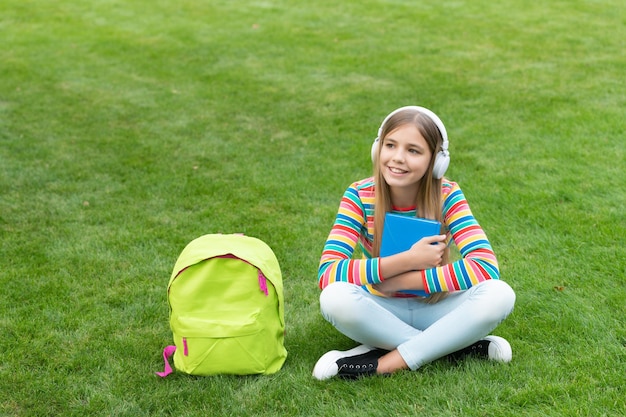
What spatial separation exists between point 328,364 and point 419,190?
2.87ft

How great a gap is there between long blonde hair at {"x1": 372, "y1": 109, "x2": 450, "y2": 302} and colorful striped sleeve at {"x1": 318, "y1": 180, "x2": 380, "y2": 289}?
80 mm

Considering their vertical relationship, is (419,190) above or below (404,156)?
below

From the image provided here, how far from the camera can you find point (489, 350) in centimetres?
339

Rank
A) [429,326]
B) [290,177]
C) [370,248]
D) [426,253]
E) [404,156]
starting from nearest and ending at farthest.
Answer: [426,253], [404,156], [429,326], [370,248], [290,177]

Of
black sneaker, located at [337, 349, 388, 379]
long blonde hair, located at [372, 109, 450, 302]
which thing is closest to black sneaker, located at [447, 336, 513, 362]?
long blonde hair, located at [372, 109, 450, 302]

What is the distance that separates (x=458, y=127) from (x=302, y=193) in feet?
6.76

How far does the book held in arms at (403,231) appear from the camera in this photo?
10.7 ft

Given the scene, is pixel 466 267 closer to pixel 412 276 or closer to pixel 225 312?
pixel 412 276

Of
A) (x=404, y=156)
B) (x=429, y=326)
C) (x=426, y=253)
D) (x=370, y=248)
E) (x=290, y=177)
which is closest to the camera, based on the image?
(x=426, y=253)

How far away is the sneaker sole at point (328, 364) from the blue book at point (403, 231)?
1.66 feet

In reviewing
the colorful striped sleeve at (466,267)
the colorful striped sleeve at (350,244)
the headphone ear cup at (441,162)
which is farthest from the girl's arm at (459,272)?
the headphone ear cup at (441,162)

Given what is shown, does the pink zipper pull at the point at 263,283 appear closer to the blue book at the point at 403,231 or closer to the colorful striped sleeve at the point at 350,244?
the colorful striped sleeve at the point at 350,244

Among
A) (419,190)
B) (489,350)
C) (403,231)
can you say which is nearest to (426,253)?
Result: (403,231)

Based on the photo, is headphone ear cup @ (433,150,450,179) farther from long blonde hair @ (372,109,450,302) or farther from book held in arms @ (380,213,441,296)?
book held in arms @ (380,213,441,296)
